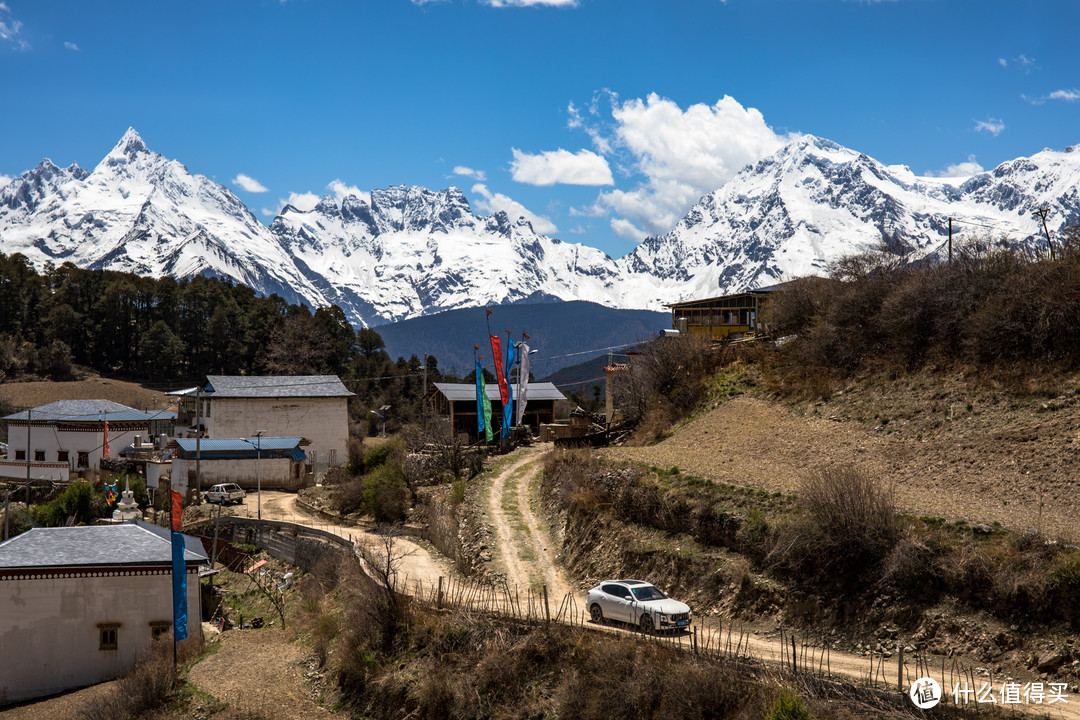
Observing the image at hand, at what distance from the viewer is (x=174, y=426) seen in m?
69.1

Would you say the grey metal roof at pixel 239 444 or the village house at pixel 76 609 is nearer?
the village house at pixel 76 609

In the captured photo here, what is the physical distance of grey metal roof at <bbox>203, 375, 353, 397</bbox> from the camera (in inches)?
2534

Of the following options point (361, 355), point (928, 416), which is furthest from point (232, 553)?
point (361, 355)

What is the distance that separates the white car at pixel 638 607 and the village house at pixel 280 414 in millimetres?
43500

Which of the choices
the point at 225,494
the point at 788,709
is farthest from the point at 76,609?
the point at 788,709

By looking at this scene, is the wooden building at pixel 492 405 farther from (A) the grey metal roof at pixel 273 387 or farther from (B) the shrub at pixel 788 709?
(B) the shrub at pixel 788 709

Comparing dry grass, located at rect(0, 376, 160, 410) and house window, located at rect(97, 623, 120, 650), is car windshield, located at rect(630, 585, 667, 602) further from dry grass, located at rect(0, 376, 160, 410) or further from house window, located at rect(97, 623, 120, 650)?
dry grass, located at rect(0, 376, 160, 410)

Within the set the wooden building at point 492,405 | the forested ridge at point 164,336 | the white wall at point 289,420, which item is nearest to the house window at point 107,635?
the wooden building at point 492,405

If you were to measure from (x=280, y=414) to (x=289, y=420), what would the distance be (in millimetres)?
821

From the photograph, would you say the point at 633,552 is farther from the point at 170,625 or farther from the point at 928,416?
the point at 170,625

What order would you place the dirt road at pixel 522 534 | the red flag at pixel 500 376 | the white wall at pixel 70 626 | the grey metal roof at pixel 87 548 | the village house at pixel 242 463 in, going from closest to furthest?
the white wall at pixel 70 626 < the dirt road at pixel 522 534 < the grey metal roof at pixel 87 548 < the red flag at pixel 500 376 < the village house at pixel 242 463

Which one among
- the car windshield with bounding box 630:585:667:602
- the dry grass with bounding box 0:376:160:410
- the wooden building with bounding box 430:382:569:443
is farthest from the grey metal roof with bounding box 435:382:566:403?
the car windshield with bounding box 630:585:667:602

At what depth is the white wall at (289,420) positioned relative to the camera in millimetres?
63875

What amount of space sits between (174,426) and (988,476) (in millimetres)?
61549
